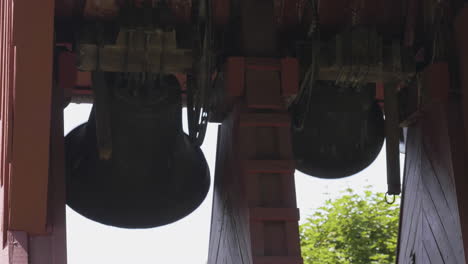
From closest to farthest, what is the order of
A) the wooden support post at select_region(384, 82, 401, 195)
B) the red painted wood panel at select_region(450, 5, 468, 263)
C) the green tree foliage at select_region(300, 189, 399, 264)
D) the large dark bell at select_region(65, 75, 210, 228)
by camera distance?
1. the red painted wood panel at select_region(450, 5, 468, 263)
2. the large dark bell at select_region(65, 75, 210, 228)
3. the wooden support post at select_region(384, 82, 401, 195)
4. the green tree foliage at select_region(300, 189, 399, 264)

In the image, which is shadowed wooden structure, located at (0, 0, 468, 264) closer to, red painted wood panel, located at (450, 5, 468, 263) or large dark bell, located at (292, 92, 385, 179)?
red painted wood panel, located at (450, 5, 468, 263)

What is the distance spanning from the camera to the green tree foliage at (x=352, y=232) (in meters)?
8.12

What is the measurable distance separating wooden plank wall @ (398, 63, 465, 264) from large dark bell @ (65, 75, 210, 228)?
1028 millimetres

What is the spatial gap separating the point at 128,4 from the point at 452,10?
137 centimetres

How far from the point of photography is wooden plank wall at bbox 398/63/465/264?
300 centimetres

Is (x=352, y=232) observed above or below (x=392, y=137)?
below

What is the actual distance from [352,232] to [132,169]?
5.66 meters

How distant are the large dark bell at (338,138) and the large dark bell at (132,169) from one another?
2.00 feet

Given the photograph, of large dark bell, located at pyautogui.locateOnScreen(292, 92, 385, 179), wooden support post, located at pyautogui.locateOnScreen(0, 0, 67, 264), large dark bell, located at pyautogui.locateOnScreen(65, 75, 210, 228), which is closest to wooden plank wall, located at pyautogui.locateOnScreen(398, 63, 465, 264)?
large dark bell, located at pyautogui.locateOnScreen(292, 92, 385, 179)

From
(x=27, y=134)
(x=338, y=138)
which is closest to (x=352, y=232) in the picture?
(x=338, y=138)

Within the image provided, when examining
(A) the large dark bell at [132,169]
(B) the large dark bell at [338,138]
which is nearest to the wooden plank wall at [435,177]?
(B) the large dark bell at [338,138]

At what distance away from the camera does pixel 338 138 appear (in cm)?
351

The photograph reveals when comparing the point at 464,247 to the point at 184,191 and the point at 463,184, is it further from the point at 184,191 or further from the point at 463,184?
the point at 184,191

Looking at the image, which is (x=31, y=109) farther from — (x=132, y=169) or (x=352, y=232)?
(x=352, y=232)
